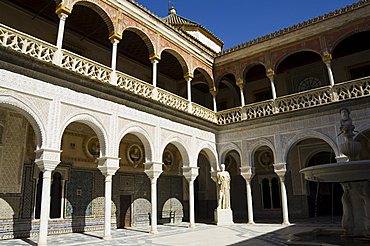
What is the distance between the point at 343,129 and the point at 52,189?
7890 mm

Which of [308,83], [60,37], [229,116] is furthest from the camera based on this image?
[308,83]

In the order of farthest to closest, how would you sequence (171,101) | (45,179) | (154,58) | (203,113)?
(203,113)
(171,101)
(154,58)
(45,179)

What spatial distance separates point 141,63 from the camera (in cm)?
1334

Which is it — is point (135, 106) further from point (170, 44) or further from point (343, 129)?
point (343, 129)

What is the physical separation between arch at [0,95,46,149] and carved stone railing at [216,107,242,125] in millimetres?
7487

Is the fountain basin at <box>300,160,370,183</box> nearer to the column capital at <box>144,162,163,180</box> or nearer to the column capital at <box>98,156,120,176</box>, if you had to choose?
the column capital at <box>98,156,120,176</box>

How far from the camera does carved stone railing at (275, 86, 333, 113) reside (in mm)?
10609

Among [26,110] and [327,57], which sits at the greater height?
[327,57]

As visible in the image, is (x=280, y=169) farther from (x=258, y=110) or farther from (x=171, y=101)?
(x=171, y=101)

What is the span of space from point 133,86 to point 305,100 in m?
6.14

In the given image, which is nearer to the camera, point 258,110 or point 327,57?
point 327,57

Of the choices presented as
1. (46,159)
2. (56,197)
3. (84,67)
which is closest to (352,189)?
(46,159)

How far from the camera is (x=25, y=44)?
6844 millimetres

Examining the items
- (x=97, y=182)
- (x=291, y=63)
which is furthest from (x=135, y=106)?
(x=291, y=63)
